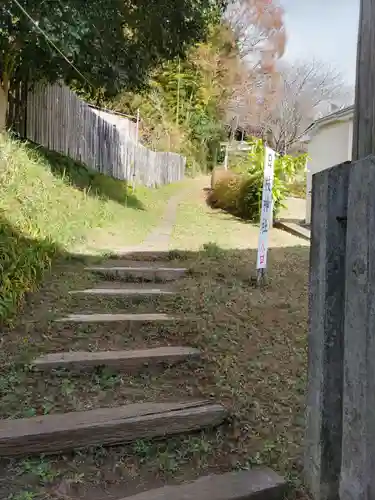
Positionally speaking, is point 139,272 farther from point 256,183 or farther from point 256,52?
point 256,52

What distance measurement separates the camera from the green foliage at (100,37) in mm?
4762

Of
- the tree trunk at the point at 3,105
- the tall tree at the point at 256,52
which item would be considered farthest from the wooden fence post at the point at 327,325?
the tall tree at the point at 256,52

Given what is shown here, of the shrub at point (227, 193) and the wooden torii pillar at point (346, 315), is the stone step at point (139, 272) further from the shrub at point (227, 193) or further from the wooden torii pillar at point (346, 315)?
the shrub at point (227, 193)

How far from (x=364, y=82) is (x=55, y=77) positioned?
19.0 feet

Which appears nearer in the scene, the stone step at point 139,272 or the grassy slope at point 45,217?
the grassy slope at point 45,217

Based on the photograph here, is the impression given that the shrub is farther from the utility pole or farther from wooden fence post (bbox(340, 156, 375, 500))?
wooden fence post (bbox(340, 156, 375, 500))

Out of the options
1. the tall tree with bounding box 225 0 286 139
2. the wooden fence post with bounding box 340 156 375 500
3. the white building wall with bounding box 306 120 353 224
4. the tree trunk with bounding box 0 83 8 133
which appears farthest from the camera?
the tall tree with bounding box 225 0 286 139

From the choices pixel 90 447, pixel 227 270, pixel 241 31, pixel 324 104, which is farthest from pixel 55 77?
Result: pixel 324 104

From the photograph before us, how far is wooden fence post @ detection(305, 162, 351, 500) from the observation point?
4.69 feet

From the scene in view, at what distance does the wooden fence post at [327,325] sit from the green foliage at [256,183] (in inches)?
308

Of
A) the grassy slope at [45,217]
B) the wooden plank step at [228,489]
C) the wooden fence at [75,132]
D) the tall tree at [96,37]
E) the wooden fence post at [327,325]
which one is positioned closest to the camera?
the wooden fence post at [327,325]

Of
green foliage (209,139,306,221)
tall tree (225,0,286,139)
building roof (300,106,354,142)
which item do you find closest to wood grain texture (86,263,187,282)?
green foliage (209,139,306,221)

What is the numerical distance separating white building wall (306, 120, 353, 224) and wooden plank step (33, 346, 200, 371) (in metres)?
7.30

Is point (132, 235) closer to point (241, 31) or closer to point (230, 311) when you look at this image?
point (230, 311)
